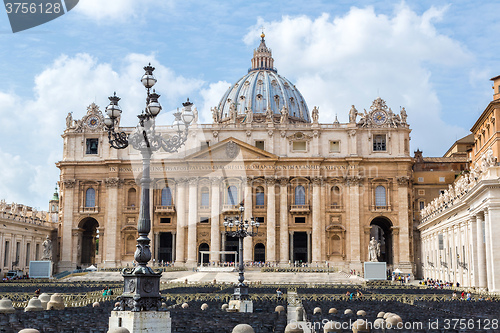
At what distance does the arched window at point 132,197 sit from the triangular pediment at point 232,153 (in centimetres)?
1028

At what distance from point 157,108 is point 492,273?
31147 millimetres

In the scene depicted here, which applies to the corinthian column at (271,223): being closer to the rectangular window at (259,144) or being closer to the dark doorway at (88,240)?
the rectangular window at (259,144)

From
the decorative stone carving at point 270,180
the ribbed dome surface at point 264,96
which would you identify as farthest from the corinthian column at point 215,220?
the ribbed dome surface at point 264,96

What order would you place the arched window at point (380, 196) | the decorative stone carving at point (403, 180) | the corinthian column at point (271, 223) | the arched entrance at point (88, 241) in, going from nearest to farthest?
the corinthian column at point (271, 223) → the decorative stone carving at point (403, 180) → the arched window at point (380, 196) → the arched entrance at point (88, 241)

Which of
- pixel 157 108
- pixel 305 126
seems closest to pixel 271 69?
pixel 305 126

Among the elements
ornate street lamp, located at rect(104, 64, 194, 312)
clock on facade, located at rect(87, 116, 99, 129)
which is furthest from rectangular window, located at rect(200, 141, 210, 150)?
ornate street lamp, located at rect(104, 64, 194, 312)

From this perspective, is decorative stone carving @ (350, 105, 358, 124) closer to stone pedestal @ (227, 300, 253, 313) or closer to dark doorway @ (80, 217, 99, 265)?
dark doorway @ (80, 217, 99, 265)

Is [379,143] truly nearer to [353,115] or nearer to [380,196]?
[353,115]

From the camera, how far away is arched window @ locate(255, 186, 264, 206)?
81.6 m

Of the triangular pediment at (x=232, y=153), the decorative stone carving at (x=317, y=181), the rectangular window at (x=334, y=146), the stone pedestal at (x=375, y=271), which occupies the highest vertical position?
the rectangular window at (x=334, y=146)

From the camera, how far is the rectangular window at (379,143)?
81.9 metres

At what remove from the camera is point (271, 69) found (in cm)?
13425

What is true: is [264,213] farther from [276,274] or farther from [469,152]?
Result: [469,152]

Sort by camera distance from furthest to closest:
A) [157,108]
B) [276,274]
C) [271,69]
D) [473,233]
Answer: [271,69], [276,274], [473,233], [157,108]
